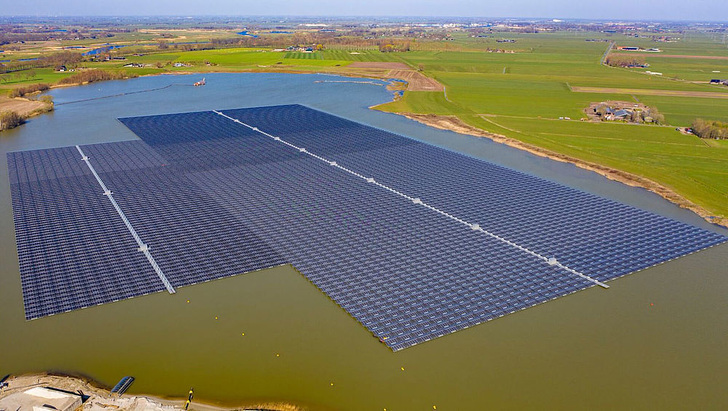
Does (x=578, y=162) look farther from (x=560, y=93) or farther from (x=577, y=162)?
(x=560, y=93)

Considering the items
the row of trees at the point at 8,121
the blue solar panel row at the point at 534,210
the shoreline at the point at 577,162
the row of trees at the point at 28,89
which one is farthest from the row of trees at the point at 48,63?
the blue solar panel row at the point at 534,210

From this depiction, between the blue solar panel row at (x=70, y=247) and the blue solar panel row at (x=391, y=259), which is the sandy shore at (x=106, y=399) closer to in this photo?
the blue solar panel row at (x=70, y=247)

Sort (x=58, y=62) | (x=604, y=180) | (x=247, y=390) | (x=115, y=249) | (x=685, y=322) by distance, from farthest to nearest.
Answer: (x=58, y=62), (x=604, y=180), (x=115, y=249), (x=685, y=322), (x=247, y=390)

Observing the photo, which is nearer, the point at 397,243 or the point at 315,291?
the point at 315,291

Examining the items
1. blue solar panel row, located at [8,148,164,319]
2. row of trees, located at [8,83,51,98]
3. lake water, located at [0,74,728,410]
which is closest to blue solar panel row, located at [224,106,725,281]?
lake water, located at [0,74,728,410]

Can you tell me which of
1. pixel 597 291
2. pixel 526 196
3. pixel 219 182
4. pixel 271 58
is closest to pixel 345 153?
pixel 219 182

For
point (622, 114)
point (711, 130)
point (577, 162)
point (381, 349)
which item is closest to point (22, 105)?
point (381, 349)

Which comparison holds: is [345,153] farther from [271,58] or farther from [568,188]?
[271,58]
